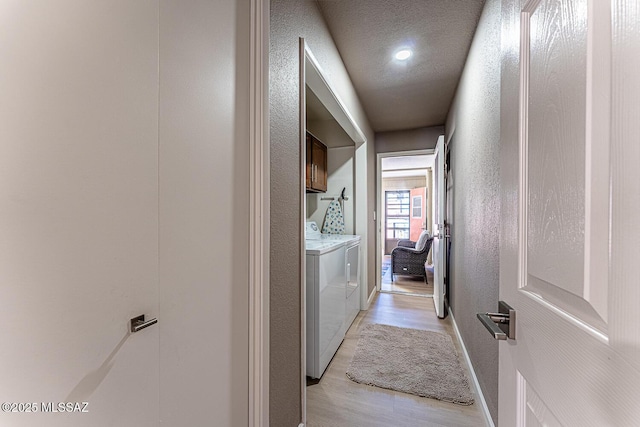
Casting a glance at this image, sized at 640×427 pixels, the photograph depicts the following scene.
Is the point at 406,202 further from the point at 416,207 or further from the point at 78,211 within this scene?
the point at 78,211

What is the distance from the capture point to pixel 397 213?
827 centimetres

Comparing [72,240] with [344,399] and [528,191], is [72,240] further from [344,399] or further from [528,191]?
[344,399]

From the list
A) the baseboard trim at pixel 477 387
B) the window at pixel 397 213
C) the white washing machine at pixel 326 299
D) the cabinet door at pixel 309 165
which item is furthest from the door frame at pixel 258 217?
the window at pixel 397 213

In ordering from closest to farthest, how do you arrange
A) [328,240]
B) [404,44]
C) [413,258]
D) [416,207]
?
[404,44] → [328,240] → [413,258] → [416,207]

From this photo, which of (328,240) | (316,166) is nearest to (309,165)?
(316,166)

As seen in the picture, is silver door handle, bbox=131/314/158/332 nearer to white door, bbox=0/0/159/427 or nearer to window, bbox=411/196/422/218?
white door, bbox=0/0/159/427

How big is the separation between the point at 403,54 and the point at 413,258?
357 centimetres

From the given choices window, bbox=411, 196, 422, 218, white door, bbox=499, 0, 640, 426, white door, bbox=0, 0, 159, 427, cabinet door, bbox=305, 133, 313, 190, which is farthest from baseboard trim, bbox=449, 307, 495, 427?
window, bbox=411, 196, 422, 218

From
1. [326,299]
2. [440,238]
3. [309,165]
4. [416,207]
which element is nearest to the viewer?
[326,299]

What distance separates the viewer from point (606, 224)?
363 mm

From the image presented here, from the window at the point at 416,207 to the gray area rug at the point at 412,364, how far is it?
5.67 meters

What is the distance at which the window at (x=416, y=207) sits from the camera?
7.86 metres

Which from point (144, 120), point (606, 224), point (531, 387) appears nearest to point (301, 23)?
point (144, 120)

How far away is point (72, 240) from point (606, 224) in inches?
34.9
